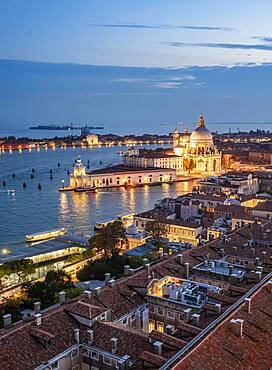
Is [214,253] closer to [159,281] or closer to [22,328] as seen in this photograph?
[159,281]

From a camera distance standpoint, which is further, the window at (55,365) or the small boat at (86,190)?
the small boat at (86,190)

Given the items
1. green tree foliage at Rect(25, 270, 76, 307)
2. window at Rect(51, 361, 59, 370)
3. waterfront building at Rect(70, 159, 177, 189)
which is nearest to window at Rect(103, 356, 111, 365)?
window at Rect(51, 361, 59, 370)

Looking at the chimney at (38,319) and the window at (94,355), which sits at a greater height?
the chimney at (38,319)

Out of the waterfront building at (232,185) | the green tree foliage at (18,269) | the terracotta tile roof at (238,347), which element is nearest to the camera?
the terracotta tile roof at (238,347)

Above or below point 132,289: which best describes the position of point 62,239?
below

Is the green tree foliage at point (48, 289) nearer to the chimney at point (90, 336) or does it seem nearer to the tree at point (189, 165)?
the chimney at point (90, 336)

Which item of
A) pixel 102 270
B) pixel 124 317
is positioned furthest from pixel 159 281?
pixel 102 270

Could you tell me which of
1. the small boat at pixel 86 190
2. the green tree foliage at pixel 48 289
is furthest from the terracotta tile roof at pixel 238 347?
the small boat at pixel 86 190
